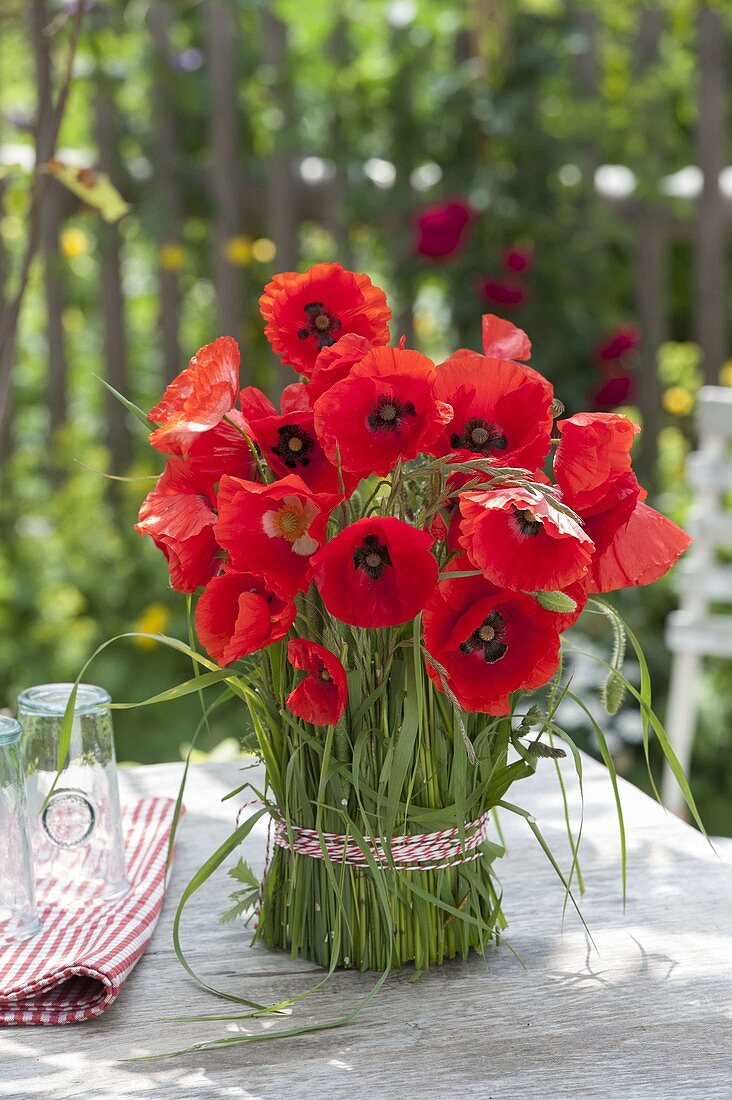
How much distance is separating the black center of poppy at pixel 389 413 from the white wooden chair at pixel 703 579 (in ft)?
5.21

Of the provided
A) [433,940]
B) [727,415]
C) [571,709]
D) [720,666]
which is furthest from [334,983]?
[720,666]

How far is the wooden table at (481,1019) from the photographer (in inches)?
28.7

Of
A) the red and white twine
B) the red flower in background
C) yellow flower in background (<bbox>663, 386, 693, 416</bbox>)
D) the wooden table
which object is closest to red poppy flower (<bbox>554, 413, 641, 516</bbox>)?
the red and white twine

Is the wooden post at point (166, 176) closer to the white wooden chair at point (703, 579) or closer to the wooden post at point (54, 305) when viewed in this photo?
the wooden post at point (54, 305)

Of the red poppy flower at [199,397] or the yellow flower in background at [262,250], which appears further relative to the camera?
the yellow flower in background at [262,250]

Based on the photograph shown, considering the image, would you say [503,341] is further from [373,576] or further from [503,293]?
[503,293]

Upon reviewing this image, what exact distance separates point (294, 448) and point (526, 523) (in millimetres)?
160

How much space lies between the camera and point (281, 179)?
2857 mm

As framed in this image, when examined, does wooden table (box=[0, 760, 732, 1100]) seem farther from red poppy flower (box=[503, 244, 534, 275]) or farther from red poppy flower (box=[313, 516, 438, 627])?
red poppy flower (box=[503, 244, 534, 275])

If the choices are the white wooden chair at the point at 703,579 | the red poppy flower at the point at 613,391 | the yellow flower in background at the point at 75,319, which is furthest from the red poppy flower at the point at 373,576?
the yellow flower in background at the point at 75,319

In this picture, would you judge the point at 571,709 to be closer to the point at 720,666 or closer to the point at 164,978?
the point at 720,666

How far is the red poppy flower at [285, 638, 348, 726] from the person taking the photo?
0.74m

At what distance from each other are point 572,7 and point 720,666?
1454mm

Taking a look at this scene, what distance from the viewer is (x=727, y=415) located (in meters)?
2.21
